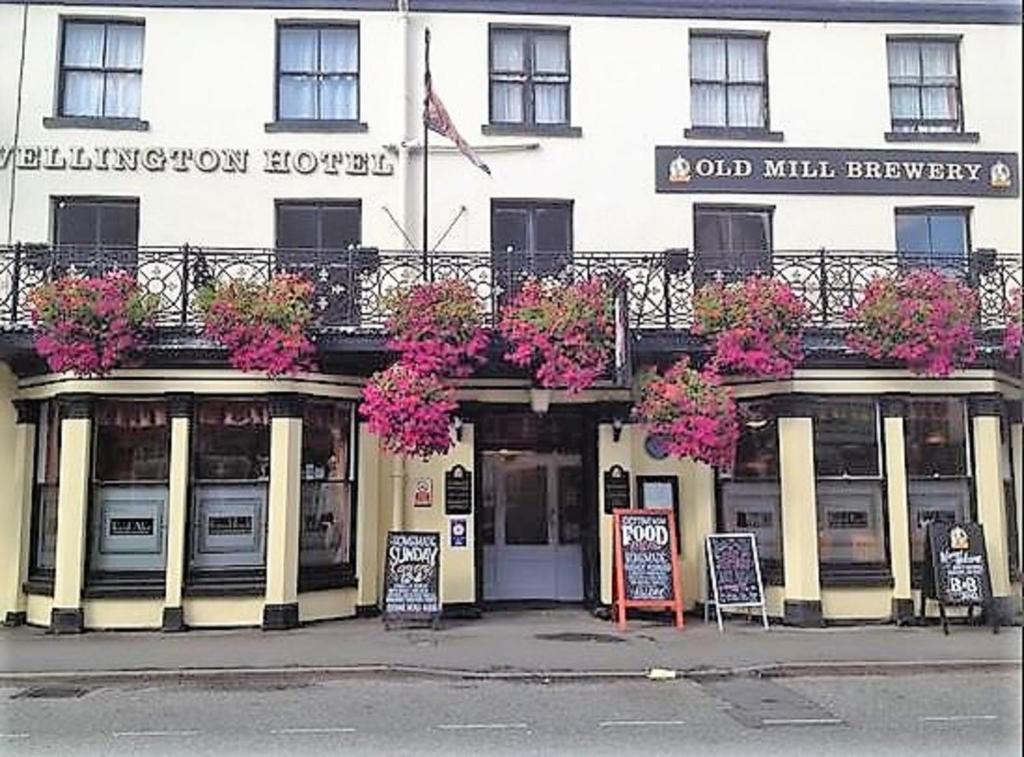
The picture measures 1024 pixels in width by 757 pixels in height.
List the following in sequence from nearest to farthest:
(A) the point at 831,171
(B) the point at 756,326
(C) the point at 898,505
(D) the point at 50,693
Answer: (D) the point at 50,693 → (B) the point at 756,326 → (C) the point at 898,505 → (A) the point at 831,171

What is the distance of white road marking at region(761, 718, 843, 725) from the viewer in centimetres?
891

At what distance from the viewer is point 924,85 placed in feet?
55.2

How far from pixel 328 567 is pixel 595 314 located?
5.00 m

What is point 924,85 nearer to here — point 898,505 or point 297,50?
point 898,505

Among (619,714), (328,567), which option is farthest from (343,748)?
A: (328,567)

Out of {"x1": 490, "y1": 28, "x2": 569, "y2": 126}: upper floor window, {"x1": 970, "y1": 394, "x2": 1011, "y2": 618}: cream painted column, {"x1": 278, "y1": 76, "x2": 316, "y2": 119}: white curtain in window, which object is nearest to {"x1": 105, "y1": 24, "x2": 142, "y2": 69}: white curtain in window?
{"x1": 278, "y1": 76, "x2": 316, "y2": 119}: white curtain in window

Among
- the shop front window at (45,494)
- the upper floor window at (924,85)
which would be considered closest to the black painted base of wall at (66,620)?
the shop front window at (45,494)

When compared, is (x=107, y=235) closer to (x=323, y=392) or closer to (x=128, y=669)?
(x=323, y=392)

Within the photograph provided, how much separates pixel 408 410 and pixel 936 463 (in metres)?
7.33

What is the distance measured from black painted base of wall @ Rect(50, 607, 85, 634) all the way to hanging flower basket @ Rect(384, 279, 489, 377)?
526cm

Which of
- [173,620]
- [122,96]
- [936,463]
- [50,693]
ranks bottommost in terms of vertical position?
[50,693]

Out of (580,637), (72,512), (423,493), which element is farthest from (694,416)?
(72,512)

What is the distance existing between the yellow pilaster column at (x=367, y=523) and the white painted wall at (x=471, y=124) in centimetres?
305

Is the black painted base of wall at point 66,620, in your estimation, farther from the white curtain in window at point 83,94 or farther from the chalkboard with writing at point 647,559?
the white curtain in window at point 83,94
